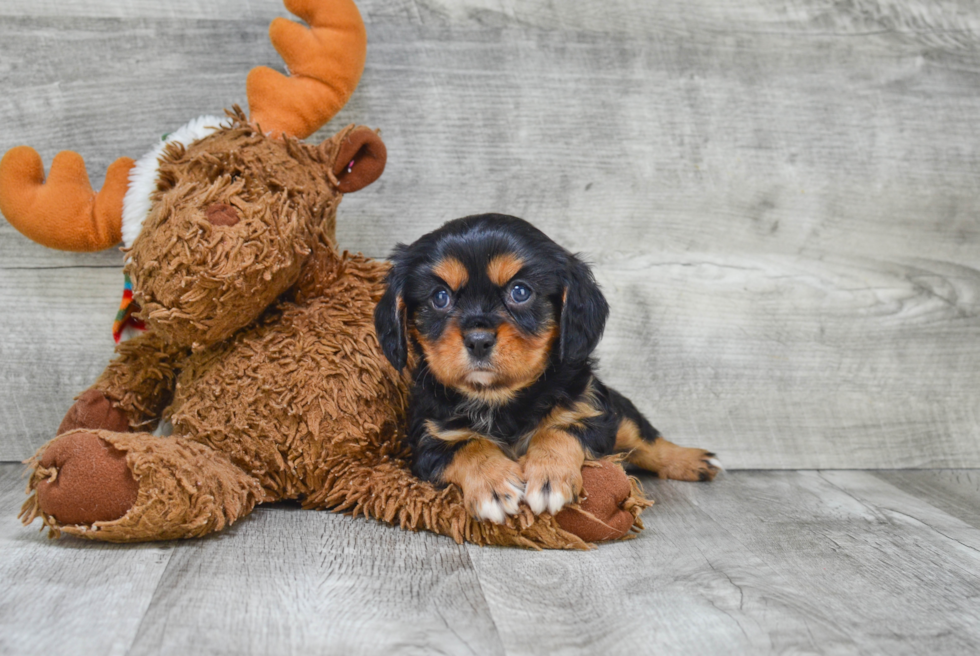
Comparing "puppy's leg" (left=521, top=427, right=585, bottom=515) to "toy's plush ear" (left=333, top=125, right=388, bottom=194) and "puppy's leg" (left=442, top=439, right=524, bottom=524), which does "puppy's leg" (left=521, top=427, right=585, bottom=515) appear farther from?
"toy's plush ear" (left=333, top=125, right=388, bottom=194)

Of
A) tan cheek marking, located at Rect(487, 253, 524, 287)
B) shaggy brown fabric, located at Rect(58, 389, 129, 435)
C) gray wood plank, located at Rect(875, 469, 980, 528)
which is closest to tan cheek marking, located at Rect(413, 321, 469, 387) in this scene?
tan cheek marking, located at Rect(487, 253, 524, 287)

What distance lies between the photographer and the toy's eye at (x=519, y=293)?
A: 195 cm

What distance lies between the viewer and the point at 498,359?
6.09ft

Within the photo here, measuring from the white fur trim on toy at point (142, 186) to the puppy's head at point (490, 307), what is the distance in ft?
2.26

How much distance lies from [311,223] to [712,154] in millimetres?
1461

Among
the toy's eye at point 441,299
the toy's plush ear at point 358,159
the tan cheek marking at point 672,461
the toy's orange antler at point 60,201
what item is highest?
the toy's plush ear at point 358,159

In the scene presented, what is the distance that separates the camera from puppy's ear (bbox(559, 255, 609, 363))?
198 centimetres

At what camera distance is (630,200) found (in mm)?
2896

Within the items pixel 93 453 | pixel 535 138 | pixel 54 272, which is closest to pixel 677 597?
pixel 93 453

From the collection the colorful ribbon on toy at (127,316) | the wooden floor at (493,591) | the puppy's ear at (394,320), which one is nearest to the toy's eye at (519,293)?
the puppy's ear at (394,320)

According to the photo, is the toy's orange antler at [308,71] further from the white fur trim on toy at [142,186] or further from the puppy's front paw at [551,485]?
the puppy's front paw at [551,485]

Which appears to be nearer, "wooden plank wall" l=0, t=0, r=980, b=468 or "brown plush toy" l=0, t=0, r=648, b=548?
"brown plush toy" l=0, t=0, r=648, b=548

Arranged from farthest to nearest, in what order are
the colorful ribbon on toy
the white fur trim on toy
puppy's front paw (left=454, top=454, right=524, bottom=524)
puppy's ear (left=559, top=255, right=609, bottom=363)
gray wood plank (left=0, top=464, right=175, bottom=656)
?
the colorful ribbon on toy
the white fur trim on toy
puppy's ear (left=559, top=255, right=609, bottom=363)
puppy's front paw (left=454, top=454, right=524, bottom=524)
gray wood plank (left=0, top=464, right=175, bottom=656)

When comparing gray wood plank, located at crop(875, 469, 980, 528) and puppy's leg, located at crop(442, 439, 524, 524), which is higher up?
puppy's leg, located at crop(442, 439, 524, 524)
